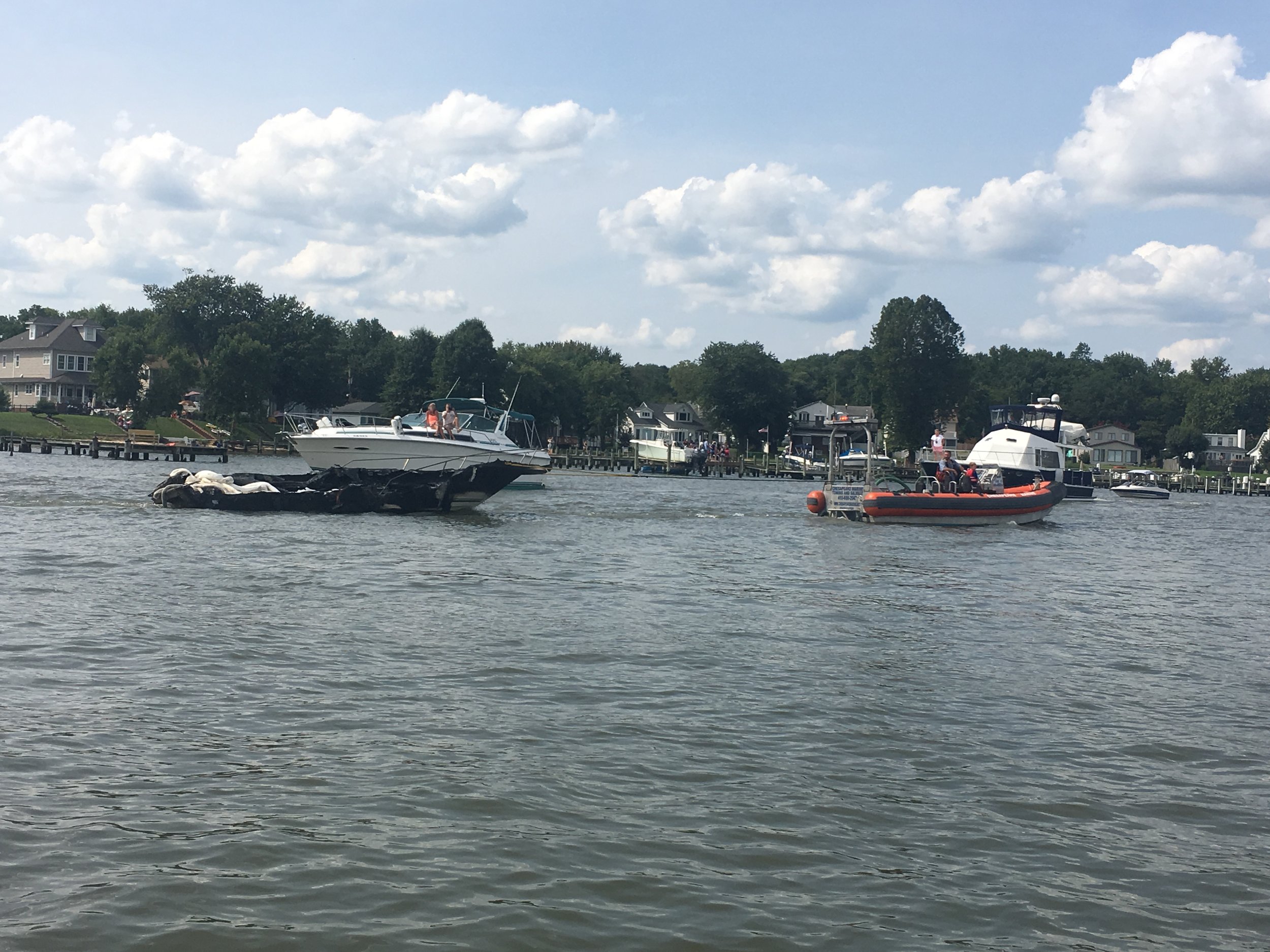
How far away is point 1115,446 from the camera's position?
13375 centimetres

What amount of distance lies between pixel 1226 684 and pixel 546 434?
3988 inches

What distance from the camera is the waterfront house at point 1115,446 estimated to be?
5231 inches

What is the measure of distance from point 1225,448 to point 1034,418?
304 feet

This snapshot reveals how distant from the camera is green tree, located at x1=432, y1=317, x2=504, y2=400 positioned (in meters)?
100

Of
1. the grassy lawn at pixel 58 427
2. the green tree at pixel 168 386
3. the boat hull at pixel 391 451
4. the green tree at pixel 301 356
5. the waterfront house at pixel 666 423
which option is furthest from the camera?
the waterfront house at pixel 666 423

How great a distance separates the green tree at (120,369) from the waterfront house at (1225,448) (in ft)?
383

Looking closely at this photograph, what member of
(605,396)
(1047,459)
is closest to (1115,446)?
(605,396)

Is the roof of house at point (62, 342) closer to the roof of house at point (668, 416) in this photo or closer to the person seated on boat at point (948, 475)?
the roof of house at point (668, 416)

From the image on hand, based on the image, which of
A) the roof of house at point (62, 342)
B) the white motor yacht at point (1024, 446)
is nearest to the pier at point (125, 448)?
the roof of house at point (62, 342)

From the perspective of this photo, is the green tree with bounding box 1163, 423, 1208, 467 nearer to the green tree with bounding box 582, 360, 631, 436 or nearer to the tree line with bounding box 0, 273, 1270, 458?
the tree line with bounding box 0, 273, 1270, 458

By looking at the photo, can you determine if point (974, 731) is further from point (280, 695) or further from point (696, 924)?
point (280, 695)

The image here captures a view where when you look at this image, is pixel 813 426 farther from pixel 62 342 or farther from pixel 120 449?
pixel 120 449

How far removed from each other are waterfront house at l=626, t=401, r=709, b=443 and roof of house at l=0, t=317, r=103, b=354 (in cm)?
5322

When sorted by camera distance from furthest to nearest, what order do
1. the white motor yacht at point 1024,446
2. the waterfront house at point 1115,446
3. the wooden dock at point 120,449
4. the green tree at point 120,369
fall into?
the waterfront house at point 1115,446
the green tree at point 120,369
the wooden dock at point 120,449
the white motor yacht at point 1024,446
